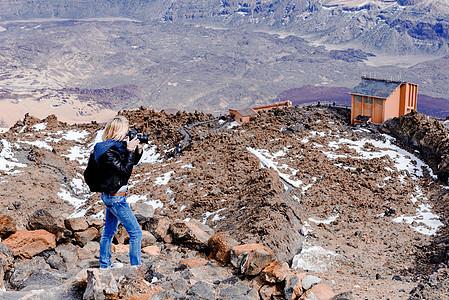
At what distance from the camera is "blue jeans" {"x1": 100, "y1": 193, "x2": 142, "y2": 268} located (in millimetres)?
6723

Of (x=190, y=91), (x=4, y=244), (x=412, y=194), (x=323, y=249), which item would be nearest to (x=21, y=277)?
(x=4, y=244)

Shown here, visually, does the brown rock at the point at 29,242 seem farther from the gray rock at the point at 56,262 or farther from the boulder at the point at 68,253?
the gray rock at the point at 56,262

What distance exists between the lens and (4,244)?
785cm

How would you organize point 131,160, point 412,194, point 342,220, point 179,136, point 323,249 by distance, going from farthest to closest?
point 179,136 < point 412,194 < point 342,220 < point 323,249 < point 131,160

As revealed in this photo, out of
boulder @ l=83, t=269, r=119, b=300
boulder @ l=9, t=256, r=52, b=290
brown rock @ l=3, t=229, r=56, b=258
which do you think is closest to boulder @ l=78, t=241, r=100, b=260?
brown rock @ l=3, t=229, r=56, b=258

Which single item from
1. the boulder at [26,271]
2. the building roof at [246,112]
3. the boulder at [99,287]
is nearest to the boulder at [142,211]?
the boulder at [26,271]

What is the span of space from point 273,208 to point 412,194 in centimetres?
800

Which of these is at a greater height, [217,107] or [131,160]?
[131,160]

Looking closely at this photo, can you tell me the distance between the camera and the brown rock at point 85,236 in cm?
922

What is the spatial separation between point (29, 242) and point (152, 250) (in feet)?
8.21

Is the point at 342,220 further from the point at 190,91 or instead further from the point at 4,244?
the point at 190,91

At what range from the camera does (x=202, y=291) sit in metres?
6.70

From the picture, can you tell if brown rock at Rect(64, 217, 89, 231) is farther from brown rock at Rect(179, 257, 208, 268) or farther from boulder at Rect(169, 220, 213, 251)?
brown rock at Rect(179, 257, 208, 268)

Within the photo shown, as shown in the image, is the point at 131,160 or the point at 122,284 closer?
the point at 122,284
